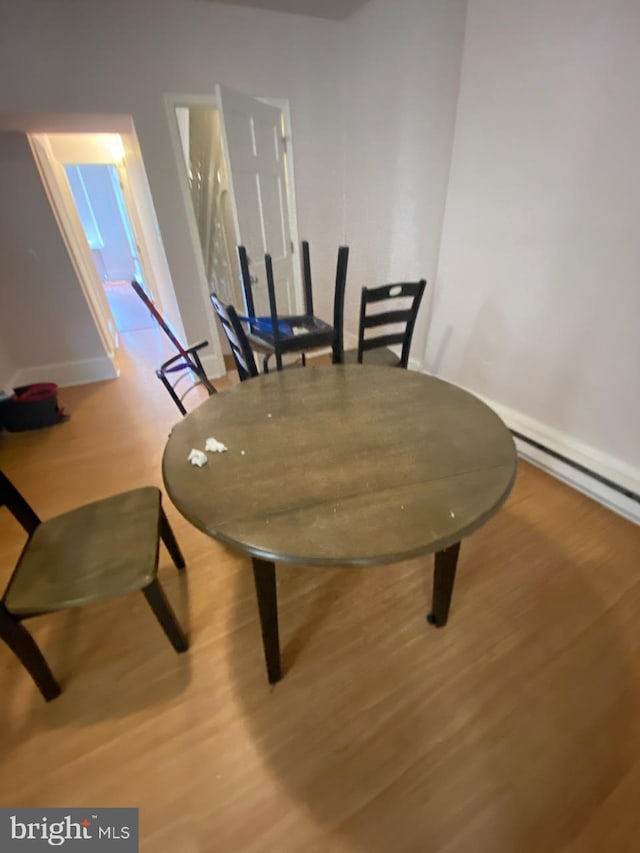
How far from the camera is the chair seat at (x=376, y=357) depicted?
2283 mm

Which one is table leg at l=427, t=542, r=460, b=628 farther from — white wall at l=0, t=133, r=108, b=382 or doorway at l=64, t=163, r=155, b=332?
doorway at l=64, t=163, r=155, b=332

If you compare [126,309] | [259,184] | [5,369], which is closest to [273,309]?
[259,184]

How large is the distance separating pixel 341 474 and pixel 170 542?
0.91 m

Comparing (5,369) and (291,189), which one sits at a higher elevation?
(291,189)

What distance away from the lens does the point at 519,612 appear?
1389 millimetres

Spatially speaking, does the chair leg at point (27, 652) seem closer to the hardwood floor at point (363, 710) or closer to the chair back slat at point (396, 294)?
the hardwood floor at point (363, 710)

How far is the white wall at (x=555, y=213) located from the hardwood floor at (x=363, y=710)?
0.72 m

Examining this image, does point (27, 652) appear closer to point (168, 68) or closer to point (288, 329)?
point (288, 329)

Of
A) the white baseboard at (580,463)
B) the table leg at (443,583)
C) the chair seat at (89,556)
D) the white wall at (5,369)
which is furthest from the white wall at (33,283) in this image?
the white baseboard at (580,463)

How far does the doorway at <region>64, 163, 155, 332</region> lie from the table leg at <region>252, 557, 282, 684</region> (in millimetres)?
5921

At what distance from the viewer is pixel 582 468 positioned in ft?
6.05

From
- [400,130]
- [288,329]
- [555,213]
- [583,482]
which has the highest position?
[400,130]

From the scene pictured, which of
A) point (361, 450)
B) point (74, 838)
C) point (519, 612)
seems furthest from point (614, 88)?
point (74, 838)

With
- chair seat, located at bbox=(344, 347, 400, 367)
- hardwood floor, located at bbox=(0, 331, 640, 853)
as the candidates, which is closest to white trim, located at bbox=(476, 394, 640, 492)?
hardwood floor, located at bbox=(0, 331, 640, 853)
